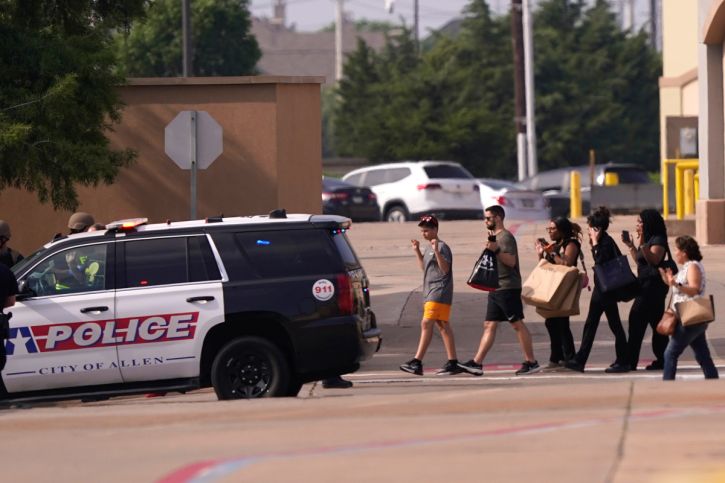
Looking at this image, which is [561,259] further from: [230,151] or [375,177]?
[375,177]

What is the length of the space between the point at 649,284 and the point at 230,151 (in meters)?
7.57

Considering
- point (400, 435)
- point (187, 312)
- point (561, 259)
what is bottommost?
point (400, 435)

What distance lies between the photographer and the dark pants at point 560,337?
45.6 feet

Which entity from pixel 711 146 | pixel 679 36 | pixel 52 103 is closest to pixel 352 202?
pixel 711 146

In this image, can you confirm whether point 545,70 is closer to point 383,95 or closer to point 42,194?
point 383,95

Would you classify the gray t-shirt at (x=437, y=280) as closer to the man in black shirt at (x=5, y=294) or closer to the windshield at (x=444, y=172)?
the man in black shirt at (x=5, y=294)

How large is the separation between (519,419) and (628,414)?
760mm

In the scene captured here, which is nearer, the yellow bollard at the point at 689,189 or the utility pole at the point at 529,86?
the yellow bollard at the point at 689,189

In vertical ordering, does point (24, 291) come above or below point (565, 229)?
below

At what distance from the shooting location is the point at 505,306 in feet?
44.9

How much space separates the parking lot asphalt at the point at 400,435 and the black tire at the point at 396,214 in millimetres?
23012

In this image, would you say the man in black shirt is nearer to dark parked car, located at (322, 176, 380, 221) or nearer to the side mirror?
the side mirror

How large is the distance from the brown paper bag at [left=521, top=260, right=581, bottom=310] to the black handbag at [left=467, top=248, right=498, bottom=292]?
1.26 ft

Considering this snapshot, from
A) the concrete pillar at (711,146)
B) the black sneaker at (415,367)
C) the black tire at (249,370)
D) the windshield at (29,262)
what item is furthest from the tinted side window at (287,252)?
the concrete pillar at (711,146)
